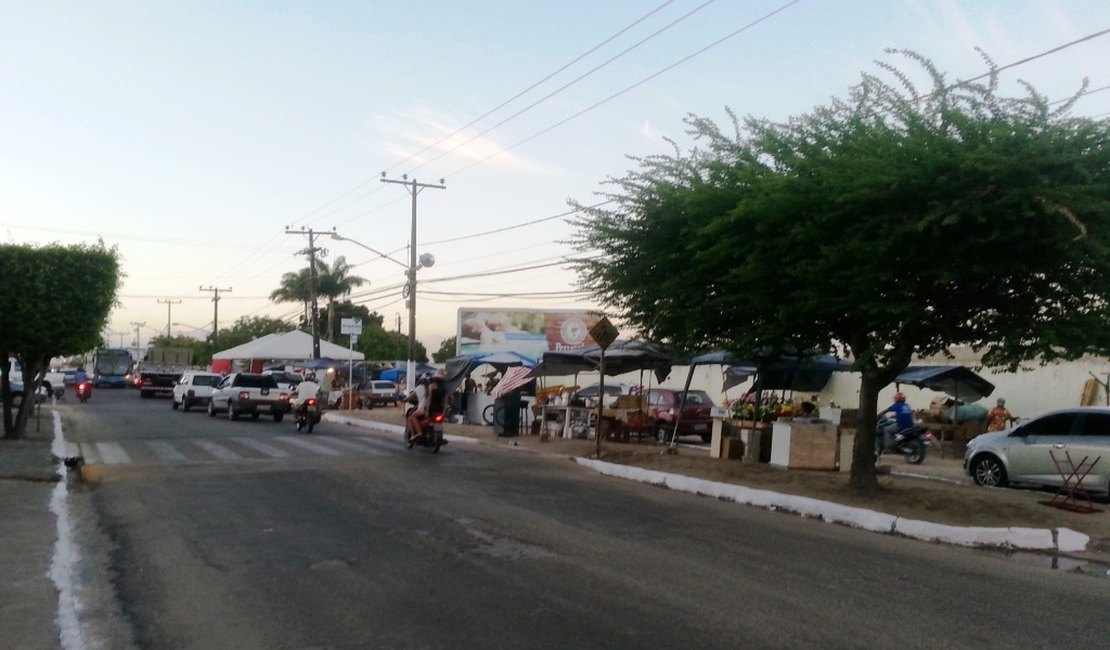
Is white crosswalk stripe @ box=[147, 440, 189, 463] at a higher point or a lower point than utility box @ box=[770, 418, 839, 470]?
lower

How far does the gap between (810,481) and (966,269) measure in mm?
4981

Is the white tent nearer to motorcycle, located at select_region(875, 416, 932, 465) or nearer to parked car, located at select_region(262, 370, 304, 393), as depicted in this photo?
parked car, located at select_region(262, 370, 304, 393)

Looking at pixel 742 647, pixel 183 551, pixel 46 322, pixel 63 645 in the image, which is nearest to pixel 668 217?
pixel 183 551

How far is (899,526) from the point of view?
12.9m

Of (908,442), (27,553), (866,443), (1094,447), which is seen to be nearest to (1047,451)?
(1094,447)

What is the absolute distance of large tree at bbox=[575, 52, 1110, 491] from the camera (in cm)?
1173

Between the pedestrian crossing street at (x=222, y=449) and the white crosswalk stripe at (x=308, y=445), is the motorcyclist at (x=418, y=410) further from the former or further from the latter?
the white crosswalk stripe at (x=308, y=445)

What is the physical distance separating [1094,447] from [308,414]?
63.9ft

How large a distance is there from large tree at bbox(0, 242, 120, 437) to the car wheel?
17128 mm

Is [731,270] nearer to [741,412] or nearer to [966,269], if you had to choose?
[966,269]

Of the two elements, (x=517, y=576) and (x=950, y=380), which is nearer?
(x=517, y=576)

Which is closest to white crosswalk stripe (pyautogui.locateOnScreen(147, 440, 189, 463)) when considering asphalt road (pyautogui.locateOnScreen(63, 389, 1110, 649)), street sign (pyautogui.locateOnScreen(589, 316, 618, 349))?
asphalt road (pyautogui.locateOnScreen(63, 389, 1110, 649))

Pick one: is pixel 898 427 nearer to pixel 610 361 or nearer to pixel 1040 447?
pixel 1040 447

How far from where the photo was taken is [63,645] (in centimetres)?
709
